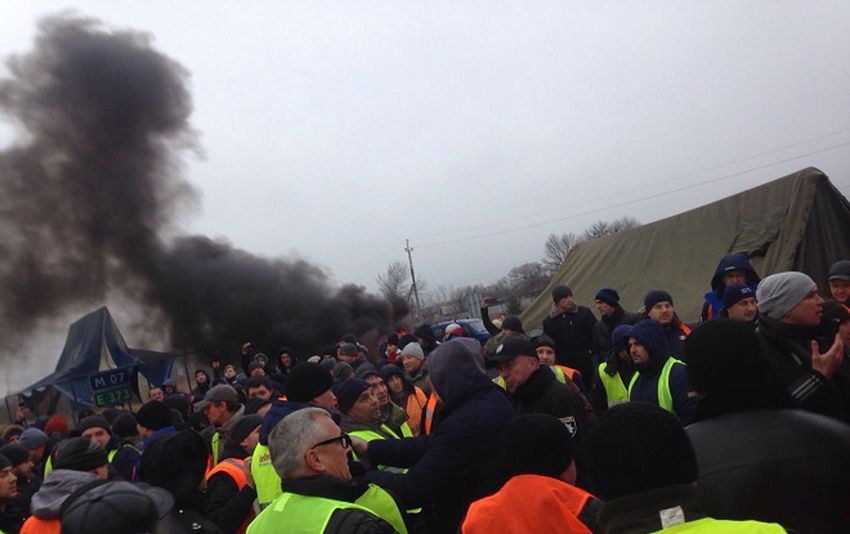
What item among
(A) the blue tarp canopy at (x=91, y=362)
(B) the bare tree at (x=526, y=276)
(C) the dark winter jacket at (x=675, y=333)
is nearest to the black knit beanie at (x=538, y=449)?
(C) the dark winter jacket at (x=675, y=333)

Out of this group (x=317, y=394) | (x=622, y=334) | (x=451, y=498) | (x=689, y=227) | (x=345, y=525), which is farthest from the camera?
(x=689, y=227)

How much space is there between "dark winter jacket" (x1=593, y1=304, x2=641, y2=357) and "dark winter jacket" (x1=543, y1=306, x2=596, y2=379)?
42 centimetres

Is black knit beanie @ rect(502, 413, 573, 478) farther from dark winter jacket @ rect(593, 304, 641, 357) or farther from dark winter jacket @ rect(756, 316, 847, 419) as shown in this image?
dark winter jacket @ rect(593, 304, 641, 357)

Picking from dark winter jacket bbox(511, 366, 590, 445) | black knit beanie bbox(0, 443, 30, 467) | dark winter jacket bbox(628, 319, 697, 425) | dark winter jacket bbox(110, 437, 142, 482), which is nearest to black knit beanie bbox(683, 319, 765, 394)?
dark winter jacket bbox(511, 366, 590, 445)

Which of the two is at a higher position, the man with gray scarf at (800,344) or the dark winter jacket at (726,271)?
the dark winter jacket at (726,271)

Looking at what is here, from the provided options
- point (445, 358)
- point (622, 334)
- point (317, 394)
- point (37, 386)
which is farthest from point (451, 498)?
point (37, 386)

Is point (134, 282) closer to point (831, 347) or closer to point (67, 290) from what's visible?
point (67, 290)

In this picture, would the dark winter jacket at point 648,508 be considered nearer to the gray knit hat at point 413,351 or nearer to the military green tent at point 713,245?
the gray knit hat at point 413,351

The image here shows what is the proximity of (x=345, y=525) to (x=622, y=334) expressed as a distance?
3.48 m

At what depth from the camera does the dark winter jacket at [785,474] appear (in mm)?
A: 2191

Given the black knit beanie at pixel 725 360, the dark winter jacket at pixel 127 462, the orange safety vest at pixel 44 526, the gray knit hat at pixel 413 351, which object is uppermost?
the gray knit hat at pixel 413 351

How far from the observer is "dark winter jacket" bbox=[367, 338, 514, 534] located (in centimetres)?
360

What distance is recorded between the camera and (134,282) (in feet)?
90.4

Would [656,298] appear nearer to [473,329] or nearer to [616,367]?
[616,367]
